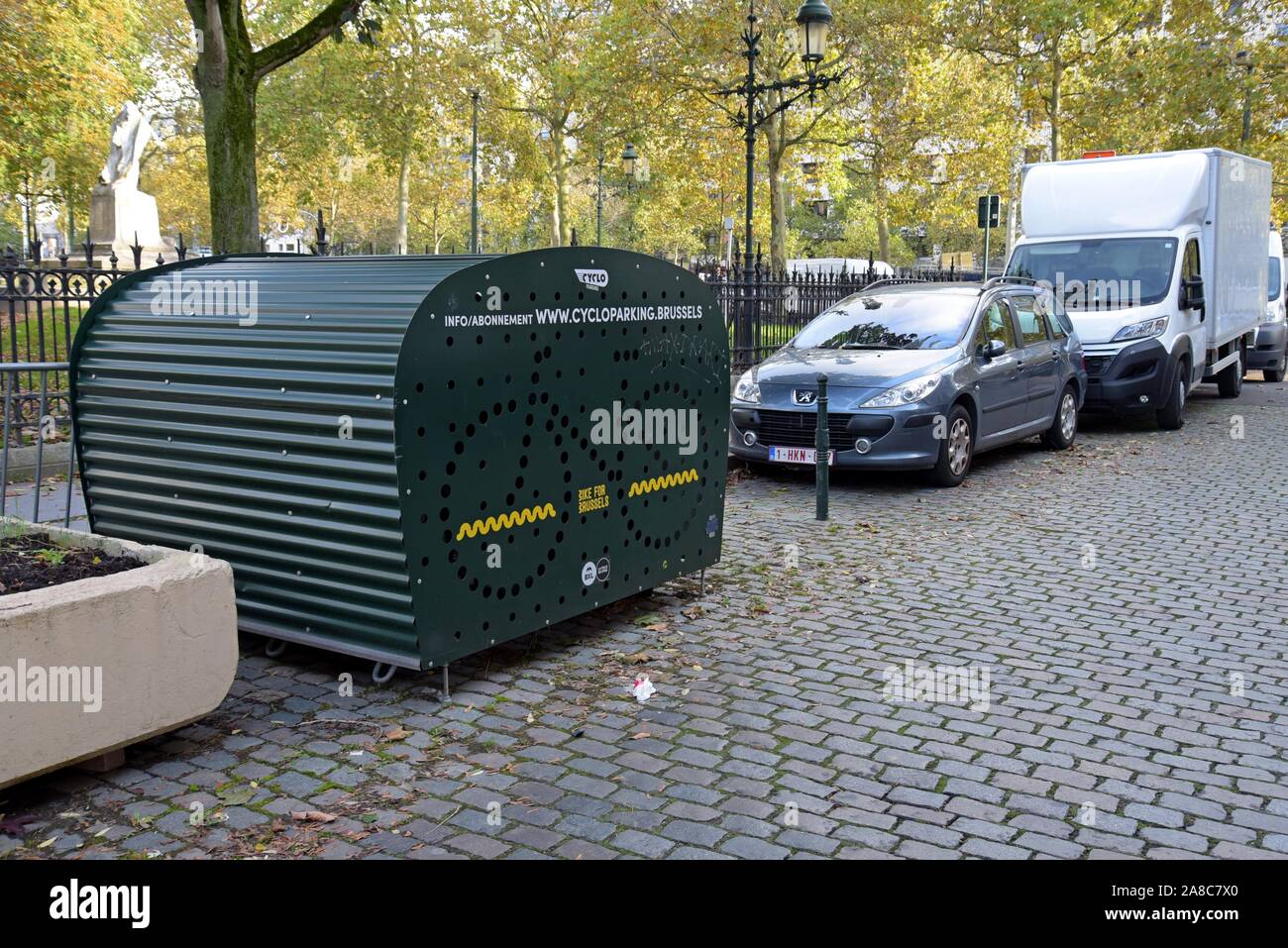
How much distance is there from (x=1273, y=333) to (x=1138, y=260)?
8.99m

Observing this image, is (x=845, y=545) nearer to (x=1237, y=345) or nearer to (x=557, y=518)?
(x=557, y=518)

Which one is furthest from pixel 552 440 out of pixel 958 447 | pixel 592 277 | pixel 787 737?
pixel 958 447

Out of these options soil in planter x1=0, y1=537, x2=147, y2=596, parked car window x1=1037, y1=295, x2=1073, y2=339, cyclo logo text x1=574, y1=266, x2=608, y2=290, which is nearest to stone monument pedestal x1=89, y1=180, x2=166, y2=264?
parked car window x1=1037, y1=295, x2=1073, y2=339

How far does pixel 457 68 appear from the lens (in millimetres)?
36469

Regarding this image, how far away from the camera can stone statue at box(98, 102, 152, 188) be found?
2484 cm

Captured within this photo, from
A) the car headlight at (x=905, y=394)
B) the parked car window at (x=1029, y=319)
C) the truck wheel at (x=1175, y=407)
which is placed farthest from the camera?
the truck wheel at (x=1175, y=407)

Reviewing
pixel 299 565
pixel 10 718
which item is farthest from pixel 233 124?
pixel 10 718

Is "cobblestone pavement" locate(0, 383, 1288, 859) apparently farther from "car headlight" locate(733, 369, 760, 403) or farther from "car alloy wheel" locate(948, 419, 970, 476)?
"car headlight" locate(733, 369, 760, 403)

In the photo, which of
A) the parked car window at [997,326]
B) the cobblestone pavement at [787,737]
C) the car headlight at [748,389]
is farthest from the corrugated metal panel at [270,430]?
the parked car window at [997,326]

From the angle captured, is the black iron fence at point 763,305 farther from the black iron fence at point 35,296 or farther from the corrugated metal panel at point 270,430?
the corrugated metal panel at point 270,430

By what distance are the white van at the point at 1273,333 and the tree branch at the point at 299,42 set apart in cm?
1821

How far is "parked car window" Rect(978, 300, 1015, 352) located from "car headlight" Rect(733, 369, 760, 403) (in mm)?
2244

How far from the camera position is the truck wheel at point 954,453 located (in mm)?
10484

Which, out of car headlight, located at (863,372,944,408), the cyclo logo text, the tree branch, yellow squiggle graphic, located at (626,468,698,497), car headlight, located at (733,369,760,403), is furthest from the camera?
car headlight, located at (733,369,760,403)
